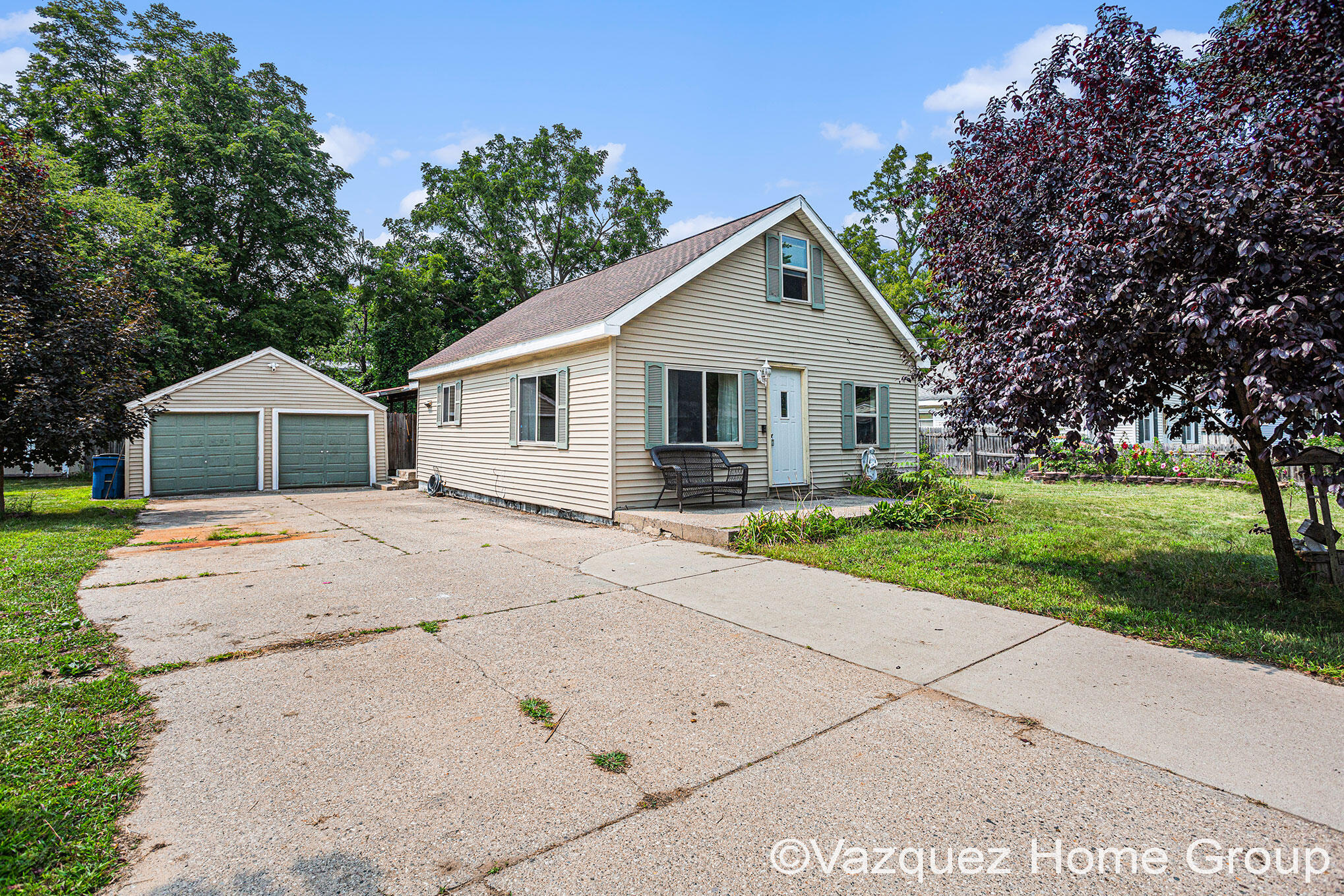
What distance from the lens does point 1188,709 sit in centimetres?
308

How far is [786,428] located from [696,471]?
2.33 metres

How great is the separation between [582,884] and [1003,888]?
127 cm

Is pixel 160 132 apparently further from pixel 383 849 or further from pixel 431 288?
pixel 383 849

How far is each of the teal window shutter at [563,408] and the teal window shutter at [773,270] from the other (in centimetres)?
385

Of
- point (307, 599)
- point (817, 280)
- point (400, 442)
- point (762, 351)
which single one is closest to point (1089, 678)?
point (307, 599)

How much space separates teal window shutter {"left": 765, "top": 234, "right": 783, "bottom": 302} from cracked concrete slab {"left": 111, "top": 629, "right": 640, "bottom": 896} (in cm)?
923

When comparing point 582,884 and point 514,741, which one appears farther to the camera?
point 514,741

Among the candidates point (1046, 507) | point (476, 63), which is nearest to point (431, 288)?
point (476, 63)

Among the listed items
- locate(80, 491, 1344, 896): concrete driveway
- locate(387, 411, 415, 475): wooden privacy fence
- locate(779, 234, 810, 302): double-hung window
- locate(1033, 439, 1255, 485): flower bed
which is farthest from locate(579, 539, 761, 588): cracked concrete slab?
locate(387, 411, 415, 475): wooden privacy fence

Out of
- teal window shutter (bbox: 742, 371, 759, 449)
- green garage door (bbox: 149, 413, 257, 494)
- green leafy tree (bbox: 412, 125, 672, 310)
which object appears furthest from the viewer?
green leafy tree (bbox: 412, 125, 672, 310)

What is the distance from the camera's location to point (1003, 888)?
6.27 feet

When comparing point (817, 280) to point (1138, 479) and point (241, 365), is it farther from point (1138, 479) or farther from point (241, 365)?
point (241, 365)

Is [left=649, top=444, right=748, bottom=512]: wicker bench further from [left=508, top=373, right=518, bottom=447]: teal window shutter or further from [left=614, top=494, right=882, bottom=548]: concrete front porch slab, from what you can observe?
[left=508, top=373, right=518, bottom=447]: teal window shutter

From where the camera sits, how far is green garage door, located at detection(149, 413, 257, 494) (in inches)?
594
